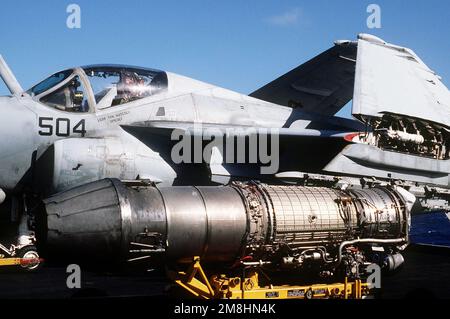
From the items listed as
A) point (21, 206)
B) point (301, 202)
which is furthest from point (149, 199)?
point (21, 206)

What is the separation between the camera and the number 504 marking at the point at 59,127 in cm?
865

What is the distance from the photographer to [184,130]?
8.81 m

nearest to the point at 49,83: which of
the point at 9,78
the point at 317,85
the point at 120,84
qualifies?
the point at 120,84

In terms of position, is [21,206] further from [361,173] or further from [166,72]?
[361,173]

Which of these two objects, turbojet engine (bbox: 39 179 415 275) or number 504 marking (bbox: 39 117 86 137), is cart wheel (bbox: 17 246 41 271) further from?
turbojet engine (bbox: 39 179 415 275)

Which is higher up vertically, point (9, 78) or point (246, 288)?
point (9, 78)

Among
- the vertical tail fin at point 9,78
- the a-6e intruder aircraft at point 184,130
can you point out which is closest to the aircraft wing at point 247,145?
the a-6e intruder aircraft at point 184,130

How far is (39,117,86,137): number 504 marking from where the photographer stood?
8.65 m

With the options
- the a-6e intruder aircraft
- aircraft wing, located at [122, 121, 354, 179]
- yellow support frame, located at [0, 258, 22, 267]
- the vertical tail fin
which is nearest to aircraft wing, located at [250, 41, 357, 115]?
the a-6e intruder aircraft

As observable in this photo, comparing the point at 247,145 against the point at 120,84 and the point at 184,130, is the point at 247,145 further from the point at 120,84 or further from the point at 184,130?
the point at 120,84

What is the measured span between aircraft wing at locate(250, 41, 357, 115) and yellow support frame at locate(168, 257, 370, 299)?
31.6 ft

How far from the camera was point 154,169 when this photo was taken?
8.91 metres

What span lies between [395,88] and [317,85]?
629 centimetres
